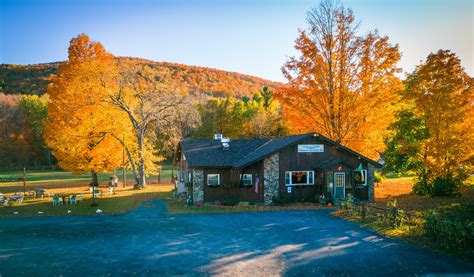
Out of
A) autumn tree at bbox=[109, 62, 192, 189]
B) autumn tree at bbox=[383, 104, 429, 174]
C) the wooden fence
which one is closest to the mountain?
autumn tree at bbox=[109, 62, 192, 189]

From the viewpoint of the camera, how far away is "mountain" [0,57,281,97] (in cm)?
9768

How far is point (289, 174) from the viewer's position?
80.4ft

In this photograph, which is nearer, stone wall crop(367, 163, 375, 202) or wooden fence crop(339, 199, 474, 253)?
wooden fence crop(339, 199, 474, 253)

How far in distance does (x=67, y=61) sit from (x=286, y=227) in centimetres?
2899

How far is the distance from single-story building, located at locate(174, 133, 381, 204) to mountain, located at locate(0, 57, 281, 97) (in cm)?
5924

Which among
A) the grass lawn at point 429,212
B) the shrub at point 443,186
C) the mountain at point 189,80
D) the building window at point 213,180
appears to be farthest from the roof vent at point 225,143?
the mountain at point 189,80

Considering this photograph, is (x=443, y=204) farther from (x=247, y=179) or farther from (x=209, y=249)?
(x=209, y=249)

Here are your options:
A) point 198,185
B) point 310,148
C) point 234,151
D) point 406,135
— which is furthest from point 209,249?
point 406,135

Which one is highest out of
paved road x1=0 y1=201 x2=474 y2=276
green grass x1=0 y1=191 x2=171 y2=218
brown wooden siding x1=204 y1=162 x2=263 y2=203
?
brown wooden siding x1=204 y1=162 x2=263 y2=203

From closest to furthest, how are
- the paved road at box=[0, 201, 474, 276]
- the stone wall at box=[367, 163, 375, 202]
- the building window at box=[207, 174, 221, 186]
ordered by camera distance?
1. the paved road at box=[0, 201, 474, 276]
2. the building window at box=[207, 174, 221, 186]
3. the stone wall at box=[367, 163, 375, 202]

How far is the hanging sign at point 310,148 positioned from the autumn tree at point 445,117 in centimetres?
746

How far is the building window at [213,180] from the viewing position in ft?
81.2

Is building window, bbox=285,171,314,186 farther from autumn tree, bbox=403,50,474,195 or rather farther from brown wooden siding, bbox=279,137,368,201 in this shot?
autumn tree, bbox=403,50,474,195

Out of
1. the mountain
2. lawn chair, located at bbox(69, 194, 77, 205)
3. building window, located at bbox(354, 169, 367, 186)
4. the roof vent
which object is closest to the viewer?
lawn chair, located at bbox(69, 194, 77, 205)
